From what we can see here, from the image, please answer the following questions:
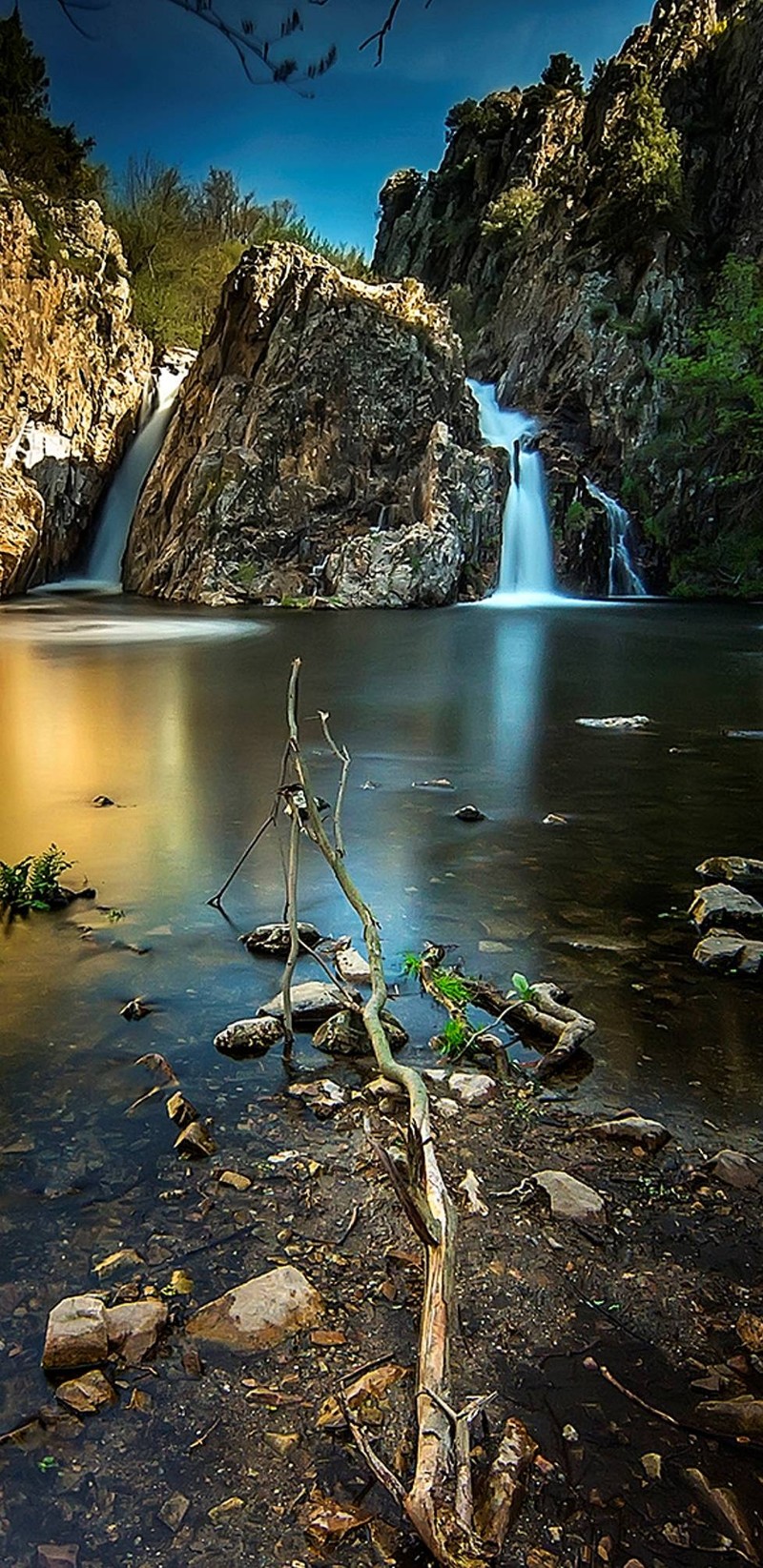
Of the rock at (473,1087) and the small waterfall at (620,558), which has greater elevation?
the small waterfall at (620,558)

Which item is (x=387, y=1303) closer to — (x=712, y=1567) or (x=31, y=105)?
(x=712, y=1567)

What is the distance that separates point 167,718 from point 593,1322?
7851mm

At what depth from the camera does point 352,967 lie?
11.0 feet

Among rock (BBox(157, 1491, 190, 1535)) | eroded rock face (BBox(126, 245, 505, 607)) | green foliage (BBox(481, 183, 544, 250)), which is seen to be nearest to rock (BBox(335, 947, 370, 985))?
rock (BBox(157, 1491, 190, 1535))

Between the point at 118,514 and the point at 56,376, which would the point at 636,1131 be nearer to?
the point at 56,376

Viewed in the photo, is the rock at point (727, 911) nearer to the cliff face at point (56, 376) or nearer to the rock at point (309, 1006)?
the rock at point (309, 1006)

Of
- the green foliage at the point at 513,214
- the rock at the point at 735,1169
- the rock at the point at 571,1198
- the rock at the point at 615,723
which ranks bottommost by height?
the rock at the point at 615,723

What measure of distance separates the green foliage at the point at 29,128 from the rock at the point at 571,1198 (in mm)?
28297

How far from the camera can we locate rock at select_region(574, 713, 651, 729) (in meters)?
8.83

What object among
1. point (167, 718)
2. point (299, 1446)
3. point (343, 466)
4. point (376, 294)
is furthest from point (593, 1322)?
point (376, 294)

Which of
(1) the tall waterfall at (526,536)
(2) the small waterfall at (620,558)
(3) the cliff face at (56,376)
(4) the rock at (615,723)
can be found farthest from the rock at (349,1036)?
(2) the small waterfall at (620,558)

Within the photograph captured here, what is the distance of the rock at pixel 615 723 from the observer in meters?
8.83

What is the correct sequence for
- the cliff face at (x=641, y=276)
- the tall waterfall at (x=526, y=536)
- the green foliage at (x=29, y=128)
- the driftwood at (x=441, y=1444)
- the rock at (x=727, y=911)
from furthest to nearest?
1. the cliff face at (x=641, y=276)
2. the tall waterfall at (x=526, y=536)
3. the green foliage at (x=29, y=128)
4. the rock at (x=727, y=911)
5. the driftwood at (x=441, y=1444)

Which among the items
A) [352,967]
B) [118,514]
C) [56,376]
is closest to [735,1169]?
[352,967]
